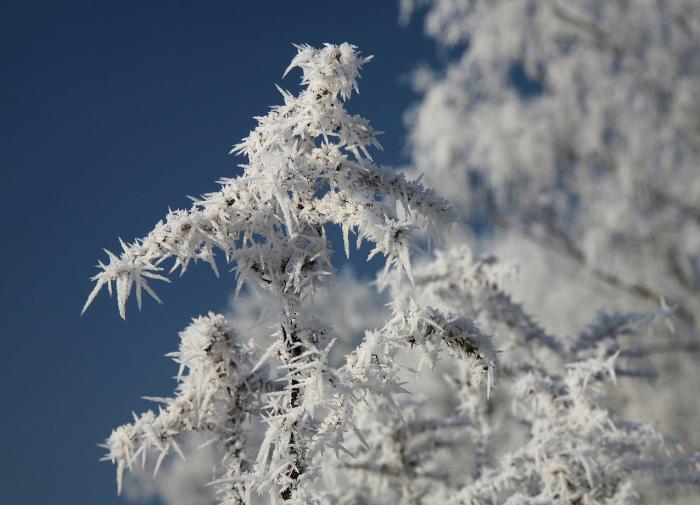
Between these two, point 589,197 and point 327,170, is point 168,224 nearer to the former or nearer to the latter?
point 327,170

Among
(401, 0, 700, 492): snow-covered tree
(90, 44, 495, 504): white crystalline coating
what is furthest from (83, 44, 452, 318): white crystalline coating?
(401, 0, 700, 492): snow-covered tree

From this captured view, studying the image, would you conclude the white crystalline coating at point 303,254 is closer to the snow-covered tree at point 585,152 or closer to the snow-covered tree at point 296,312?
the snow-covered tree at point 296,312

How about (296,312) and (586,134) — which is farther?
(586,134)

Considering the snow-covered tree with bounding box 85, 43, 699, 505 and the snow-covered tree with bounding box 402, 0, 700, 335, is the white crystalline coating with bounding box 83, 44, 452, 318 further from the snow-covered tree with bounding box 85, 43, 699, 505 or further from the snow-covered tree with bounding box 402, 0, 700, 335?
the snow-covered tree with bounding box 402, 0, 700, 335

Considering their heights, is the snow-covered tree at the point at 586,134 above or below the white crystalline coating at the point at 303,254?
above

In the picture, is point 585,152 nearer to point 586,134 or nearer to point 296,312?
point 586,134

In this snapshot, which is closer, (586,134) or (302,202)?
(302,202)

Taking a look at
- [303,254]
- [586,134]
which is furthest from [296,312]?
[586,134]

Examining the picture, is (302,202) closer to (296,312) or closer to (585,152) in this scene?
(296,312)

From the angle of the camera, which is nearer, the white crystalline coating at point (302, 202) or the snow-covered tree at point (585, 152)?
the white crystalline coating at point (302, 202)

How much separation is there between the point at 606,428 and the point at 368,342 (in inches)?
97.5

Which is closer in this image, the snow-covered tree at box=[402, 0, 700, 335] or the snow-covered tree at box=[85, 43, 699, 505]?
the snow-covered tree at box=[85, 43, 699, 505]

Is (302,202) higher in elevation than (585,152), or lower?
lower

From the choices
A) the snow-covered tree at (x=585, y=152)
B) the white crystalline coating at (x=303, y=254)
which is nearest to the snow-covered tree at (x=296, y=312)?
the white crystalline coating at (x=303, y=254)
